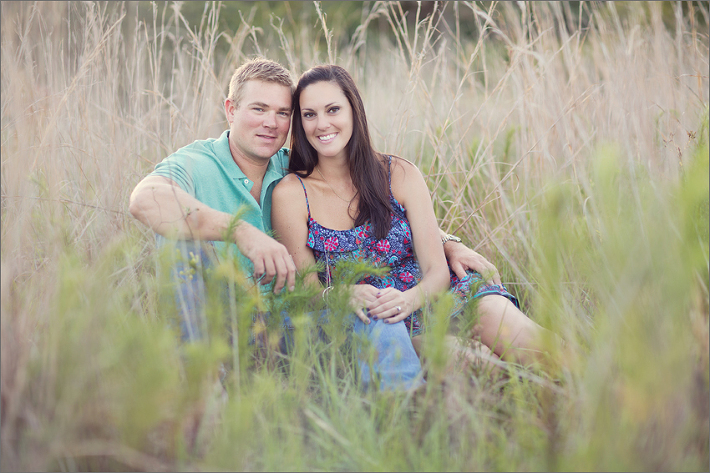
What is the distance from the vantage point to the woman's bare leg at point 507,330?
5.66 feet

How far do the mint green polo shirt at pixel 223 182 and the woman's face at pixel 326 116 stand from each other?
251 mm

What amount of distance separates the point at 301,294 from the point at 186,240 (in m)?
0.42

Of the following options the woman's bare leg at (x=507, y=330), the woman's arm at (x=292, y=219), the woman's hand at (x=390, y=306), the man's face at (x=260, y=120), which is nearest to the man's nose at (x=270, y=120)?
the man's face at (x=260, y=120)

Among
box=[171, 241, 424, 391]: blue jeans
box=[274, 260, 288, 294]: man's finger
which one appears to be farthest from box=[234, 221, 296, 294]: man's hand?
box=[171, 241, 424, 391]: blue jeans

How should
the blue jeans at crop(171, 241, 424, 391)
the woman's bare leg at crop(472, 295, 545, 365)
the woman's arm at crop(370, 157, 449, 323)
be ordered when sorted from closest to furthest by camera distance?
1. the blue jeans at crop(171, 241, 424, 391)
2. the woman's bare leg at crop(472, 295, 545, 365)
3. the woman's arm at crop(370, 157, 449, 323)

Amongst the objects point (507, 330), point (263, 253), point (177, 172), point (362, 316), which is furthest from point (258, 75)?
point (507, 330)

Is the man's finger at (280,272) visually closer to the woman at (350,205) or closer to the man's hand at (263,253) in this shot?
the man's hand at (263,253)

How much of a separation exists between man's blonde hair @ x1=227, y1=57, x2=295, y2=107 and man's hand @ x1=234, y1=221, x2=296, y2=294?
84 centimetres

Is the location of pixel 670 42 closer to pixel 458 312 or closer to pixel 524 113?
pixel 524 113

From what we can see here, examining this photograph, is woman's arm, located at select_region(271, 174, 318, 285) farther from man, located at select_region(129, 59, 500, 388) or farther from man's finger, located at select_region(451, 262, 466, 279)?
man's finger, located at select_region(451, 262, 466, 279)

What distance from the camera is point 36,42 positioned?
241 cm

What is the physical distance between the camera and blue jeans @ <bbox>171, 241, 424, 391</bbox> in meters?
1.35

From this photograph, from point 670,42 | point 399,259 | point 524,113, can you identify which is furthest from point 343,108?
point 670,42

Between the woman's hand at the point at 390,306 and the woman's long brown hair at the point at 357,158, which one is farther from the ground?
the woman's long brown hair at the point at 357,158
